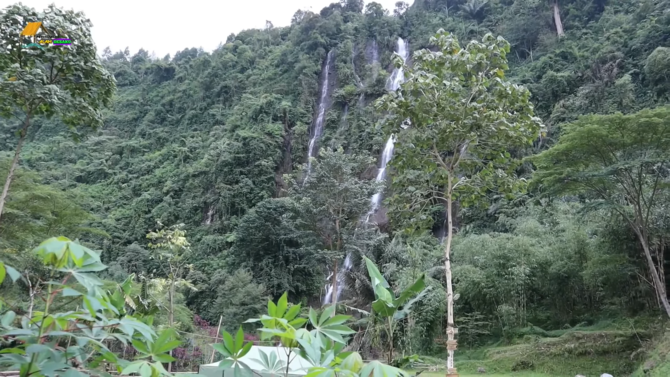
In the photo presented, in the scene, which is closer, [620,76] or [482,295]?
[482,295]

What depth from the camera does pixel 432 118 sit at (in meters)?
5.71

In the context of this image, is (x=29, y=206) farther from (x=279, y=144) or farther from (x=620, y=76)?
(x=620, y=76)

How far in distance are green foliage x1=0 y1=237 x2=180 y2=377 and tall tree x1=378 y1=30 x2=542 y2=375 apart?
4.92m

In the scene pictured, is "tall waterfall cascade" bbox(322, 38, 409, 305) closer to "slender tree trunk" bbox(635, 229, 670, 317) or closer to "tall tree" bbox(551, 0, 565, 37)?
"slender tree trunk" bbox(635, 229, 670, 317)

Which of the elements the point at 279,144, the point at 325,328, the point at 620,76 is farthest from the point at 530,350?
the point at 279,144

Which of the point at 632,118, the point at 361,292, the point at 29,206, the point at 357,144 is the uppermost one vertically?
the point at 357,144

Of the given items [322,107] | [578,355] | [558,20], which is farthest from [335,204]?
[558,20]

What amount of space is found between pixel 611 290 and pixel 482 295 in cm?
303

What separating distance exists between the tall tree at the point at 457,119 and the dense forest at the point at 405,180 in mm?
32

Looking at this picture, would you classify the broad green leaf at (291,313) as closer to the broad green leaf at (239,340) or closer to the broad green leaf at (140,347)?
the broad green leaf at (239,340)

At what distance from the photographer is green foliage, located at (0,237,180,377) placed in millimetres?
701

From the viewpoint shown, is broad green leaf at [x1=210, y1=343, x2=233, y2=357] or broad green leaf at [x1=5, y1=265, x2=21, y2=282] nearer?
broad green leaf at [x1=5, y1=265, x2=21, y2=282]

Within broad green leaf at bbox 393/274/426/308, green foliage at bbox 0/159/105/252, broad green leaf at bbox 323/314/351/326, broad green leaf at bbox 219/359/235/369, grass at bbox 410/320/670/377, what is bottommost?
grass at bbox 410/320/670/377

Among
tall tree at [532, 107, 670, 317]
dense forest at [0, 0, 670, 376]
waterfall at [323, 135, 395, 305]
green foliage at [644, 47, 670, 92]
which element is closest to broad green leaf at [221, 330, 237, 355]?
dense forest at [0, 0, 670, 376]
